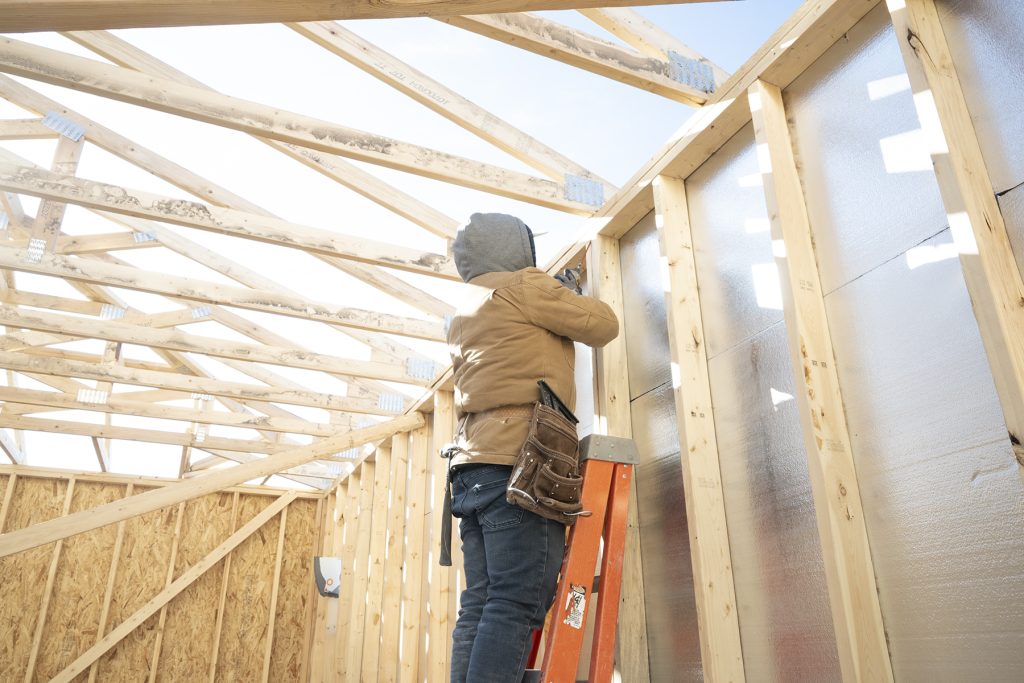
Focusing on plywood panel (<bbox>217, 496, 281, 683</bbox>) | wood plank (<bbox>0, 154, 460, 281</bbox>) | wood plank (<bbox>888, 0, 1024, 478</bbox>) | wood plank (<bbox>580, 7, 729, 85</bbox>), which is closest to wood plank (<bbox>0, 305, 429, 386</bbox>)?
wood plank (<bbox>0, 154, 460, 281</bbox>)

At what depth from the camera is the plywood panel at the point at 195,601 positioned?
293 inches

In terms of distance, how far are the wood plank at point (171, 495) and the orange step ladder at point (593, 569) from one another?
7.81 feet

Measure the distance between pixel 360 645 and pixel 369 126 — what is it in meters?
3.62

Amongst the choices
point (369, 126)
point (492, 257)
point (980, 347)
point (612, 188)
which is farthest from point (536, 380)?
point (369, 126)

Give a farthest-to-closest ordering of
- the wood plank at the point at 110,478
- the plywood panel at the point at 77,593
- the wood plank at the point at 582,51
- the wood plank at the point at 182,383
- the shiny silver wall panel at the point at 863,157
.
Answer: the wood plank at the point at 110,478 < the plywood panel at the point at 77,593 < the wood plank at the point at 182,383 < the wood plank at the point at 582,51 < the shiny silver wall panel at the point at 863,157

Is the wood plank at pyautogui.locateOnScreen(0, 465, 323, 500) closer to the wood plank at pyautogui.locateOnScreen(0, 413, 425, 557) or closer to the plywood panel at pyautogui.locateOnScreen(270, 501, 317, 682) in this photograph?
the plywood panel at pyautogui.locateOnScreen(270, 501, 317, 682)

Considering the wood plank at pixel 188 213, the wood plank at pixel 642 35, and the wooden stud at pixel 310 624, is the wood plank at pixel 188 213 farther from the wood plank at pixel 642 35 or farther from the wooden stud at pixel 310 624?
the wooden stud at pixel 310 624

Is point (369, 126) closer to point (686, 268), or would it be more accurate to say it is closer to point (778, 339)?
point (686, 268)

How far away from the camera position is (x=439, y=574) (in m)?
4.30

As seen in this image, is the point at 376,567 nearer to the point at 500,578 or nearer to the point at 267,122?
the point at 267,122

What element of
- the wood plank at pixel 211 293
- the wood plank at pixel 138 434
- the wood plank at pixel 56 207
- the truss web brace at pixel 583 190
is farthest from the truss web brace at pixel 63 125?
the wood plank at pixel 138 434

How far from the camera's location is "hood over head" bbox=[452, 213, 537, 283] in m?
2.52

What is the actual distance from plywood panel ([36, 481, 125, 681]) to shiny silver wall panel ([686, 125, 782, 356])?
7.19m

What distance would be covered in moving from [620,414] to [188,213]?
247cm
